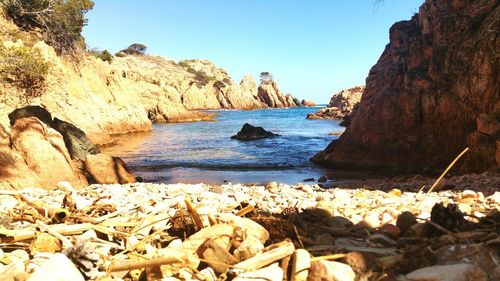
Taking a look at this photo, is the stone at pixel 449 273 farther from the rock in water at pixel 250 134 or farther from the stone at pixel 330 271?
the rock in water at pixel 250 134

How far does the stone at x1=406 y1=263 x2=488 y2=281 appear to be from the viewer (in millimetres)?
2092

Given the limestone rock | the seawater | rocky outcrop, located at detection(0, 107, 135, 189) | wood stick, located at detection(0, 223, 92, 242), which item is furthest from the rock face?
the limestone rock

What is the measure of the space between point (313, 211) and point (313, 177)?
8.43 metres

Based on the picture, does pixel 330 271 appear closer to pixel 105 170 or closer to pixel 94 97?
pixel 105 170

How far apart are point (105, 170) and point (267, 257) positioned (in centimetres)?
688

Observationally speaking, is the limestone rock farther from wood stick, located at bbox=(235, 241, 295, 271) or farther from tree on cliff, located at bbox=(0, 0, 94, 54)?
tree on cliff, located at bbox=(0, 0, 94, 54)

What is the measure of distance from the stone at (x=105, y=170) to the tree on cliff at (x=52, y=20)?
15952 millimetres

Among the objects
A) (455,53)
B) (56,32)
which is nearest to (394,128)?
(455,53)

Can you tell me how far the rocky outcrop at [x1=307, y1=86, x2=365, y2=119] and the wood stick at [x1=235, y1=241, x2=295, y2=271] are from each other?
1953 inches

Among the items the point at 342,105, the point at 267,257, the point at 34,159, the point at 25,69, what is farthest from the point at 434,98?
the point at 342,105

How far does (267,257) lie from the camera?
2350 millimetres

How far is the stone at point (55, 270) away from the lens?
81.0 inches

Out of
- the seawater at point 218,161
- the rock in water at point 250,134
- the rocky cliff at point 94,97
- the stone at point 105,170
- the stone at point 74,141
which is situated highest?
the rocky cliff at point 94,97

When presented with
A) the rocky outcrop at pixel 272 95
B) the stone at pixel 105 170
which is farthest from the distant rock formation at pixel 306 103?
the stone at pixel 105 170
